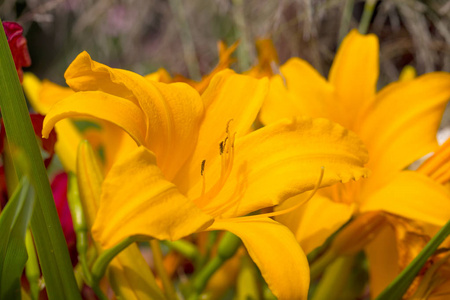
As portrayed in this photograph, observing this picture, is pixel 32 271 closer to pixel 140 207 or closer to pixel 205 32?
pixel 140 207

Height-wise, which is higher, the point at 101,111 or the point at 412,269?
the point at 101,111

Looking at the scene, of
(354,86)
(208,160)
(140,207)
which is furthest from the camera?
(354,86)

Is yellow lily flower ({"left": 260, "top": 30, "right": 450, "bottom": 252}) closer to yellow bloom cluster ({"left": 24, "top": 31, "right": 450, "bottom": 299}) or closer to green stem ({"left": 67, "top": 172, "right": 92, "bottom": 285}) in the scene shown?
yellow bloom cluster ({"left": 24, "top": 31, "right": 450, "bottom": 299})

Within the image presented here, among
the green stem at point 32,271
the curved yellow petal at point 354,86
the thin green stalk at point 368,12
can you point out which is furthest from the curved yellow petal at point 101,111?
the thin green stalk at point 368,12

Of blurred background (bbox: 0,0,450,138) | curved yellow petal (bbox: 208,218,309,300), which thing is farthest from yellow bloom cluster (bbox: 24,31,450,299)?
blurred background (bbox: 0,0,450,138)

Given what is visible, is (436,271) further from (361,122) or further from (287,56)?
(287,56)

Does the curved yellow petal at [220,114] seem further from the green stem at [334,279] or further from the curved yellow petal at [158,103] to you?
the green stem at [334,279]

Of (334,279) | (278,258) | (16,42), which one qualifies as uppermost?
(16,42)

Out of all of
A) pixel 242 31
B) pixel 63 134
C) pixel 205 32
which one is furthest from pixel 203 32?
pixel 63 134
